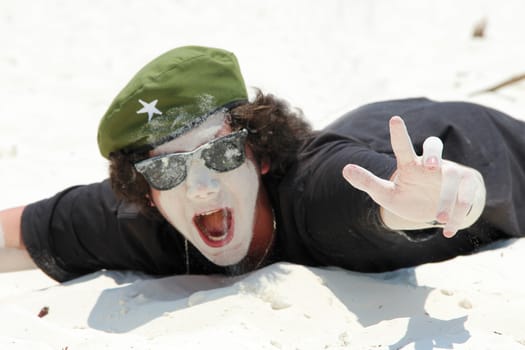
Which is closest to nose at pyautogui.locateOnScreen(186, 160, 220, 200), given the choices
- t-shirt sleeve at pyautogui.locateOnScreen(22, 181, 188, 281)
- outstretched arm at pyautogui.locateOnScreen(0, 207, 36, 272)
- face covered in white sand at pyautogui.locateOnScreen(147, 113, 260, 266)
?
face covered in white sand at pyautogui.locateOnScreen(147, 113, 260, 266)

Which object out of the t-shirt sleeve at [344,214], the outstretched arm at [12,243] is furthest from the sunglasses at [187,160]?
the outstretched arm at [12,243]

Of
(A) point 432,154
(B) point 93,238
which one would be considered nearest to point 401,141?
(A) point 432,154

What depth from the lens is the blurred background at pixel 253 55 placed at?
4457 millimetres

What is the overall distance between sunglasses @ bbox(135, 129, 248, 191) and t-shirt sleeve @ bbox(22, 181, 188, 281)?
0.94 ft

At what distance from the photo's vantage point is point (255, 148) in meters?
2.70

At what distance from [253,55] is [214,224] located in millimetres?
3256

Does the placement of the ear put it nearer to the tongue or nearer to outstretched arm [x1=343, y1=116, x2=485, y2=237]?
the tongue

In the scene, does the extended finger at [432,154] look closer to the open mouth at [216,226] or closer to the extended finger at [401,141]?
the extended finger at [401,141]

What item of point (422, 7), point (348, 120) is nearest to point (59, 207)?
point (348, 120)

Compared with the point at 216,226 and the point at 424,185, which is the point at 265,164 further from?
the point at 424,185

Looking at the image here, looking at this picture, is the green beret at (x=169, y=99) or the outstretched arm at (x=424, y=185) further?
the green beret at (x=169, y=99)

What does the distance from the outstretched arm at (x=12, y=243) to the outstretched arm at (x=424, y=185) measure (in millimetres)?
1486

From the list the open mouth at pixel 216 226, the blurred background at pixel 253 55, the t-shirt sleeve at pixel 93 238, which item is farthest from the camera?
the blurred background at pixel 253 55

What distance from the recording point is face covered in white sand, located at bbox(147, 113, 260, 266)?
253 centimetres
